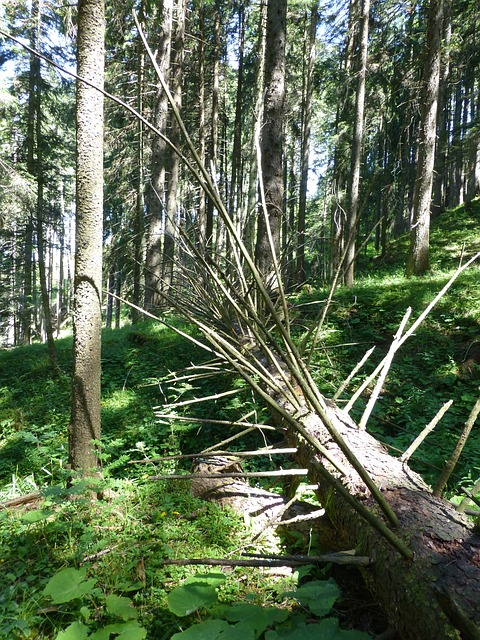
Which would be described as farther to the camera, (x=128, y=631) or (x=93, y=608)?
(x=93, y=608)

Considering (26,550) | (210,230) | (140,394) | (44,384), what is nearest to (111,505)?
(26,550)

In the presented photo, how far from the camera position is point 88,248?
3.41 metres

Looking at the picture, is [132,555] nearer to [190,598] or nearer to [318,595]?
[190,598]

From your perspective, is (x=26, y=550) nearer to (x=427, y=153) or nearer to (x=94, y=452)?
(x=94, y=452)

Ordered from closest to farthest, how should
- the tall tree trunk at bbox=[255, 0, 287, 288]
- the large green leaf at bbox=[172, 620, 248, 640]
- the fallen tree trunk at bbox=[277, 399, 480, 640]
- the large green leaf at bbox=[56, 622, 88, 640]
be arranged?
the fallen tree trunk at bbox=[277, 399, 480, 640]
the large green leaf at bbox=[172, 620, 248, 640]
the large green leaf at bbox=[56, 622, 88, 640]
the tall tree trunk at bbox=[255, 0, 287, 288]

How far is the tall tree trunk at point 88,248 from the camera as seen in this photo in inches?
130

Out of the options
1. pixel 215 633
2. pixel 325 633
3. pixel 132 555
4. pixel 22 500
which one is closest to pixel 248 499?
pixel 132 555

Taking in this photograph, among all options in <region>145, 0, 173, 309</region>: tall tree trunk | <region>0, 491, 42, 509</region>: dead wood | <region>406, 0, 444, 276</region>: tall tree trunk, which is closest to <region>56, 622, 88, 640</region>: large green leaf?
<region>0, 491, 42, 509</region>: dead wood

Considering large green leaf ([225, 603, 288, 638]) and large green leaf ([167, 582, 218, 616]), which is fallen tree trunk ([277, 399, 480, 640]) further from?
large green leaf ([167, 582, 218, 616])

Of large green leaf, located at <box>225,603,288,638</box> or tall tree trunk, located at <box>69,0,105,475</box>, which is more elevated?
tall tree trunk, located at <box>69,0,105,475</box>

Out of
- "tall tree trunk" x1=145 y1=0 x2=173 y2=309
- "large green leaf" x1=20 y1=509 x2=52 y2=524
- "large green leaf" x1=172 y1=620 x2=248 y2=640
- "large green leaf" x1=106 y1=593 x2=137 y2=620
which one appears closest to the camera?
"large green leaf" x1=172 y1=620 x2=248 y2=640

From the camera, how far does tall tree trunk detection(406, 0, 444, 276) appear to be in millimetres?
8664

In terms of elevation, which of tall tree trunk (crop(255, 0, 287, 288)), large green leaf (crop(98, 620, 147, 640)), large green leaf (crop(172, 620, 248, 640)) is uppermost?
tall tree trunk (crop(255, 0, 287, 288))

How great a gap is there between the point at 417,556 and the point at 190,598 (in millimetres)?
968
